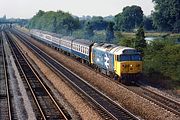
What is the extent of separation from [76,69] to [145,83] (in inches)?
485

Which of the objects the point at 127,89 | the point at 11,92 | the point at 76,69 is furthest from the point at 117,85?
the point at 76,69

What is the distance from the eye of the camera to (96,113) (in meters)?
24.1

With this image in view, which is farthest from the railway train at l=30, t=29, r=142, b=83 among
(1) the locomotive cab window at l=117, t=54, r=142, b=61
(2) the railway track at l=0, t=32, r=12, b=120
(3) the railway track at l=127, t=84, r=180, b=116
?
(2) the railway track at l=0, t=32, r=12, b=120

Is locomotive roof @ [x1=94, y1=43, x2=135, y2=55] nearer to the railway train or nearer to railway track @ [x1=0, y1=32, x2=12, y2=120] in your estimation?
the railway train

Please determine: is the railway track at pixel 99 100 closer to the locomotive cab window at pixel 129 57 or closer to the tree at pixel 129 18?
the locomotive cab window at pixel 129 57

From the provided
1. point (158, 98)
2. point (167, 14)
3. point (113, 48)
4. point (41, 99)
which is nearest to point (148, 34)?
point (167, 14)

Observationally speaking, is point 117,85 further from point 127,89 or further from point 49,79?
point 49,79

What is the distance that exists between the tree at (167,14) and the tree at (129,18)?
29.9 metres

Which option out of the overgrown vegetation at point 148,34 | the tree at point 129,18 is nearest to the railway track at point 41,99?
the overgrown vegetation at point 148,34

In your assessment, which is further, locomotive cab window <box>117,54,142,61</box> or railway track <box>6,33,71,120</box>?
locomotive cab window <box>117,54,142,61</box>

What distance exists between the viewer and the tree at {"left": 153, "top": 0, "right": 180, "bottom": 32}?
8981 centimetres

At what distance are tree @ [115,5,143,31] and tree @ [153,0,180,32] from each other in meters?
29.9

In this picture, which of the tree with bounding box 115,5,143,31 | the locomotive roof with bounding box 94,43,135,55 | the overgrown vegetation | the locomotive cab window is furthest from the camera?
the tree with bounding box 115,5,143,31

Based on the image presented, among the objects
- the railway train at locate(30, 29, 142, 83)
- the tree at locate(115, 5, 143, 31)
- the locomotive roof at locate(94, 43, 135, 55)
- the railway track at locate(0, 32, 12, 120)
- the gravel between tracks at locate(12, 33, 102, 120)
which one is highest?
the tree at locate(115, 5, 143, 31)
